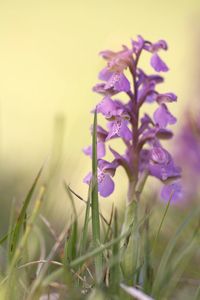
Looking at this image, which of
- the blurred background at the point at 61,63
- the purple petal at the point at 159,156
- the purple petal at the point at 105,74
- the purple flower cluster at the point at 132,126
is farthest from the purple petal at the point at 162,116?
the blurred background at the point at 61,63

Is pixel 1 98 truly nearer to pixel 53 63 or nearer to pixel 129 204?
pixel 53 63

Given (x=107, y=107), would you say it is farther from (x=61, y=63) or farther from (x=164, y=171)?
(x=61, y=63)

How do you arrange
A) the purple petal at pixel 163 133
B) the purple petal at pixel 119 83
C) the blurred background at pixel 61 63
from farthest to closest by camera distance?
1. the blurred background at pixel 61 63
2. the purple petal at pixel 163 133
3. the purple petal at pixel 119 83

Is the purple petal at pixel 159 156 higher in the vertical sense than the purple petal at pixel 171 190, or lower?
higher

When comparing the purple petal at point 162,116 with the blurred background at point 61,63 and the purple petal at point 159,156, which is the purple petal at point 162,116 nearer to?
the purple petal at point 159,156

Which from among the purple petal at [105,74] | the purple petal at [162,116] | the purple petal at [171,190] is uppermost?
the purple petal at [105,74]

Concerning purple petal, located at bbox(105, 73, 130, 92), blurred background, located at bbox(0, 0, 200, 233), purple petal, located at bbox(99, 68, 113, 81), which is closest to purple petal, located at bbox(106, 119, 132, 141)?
purple petal, located at bbox(105, 73, 130, 92)

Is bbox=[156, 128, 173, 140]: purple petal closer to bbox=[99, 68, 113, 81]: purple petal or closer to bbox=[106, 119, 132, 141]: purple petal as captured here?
bbox=[106, 119, 132, 141]: purple petal

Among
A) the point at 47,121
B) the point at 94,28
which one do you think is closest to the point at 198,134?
the point at 47,121
